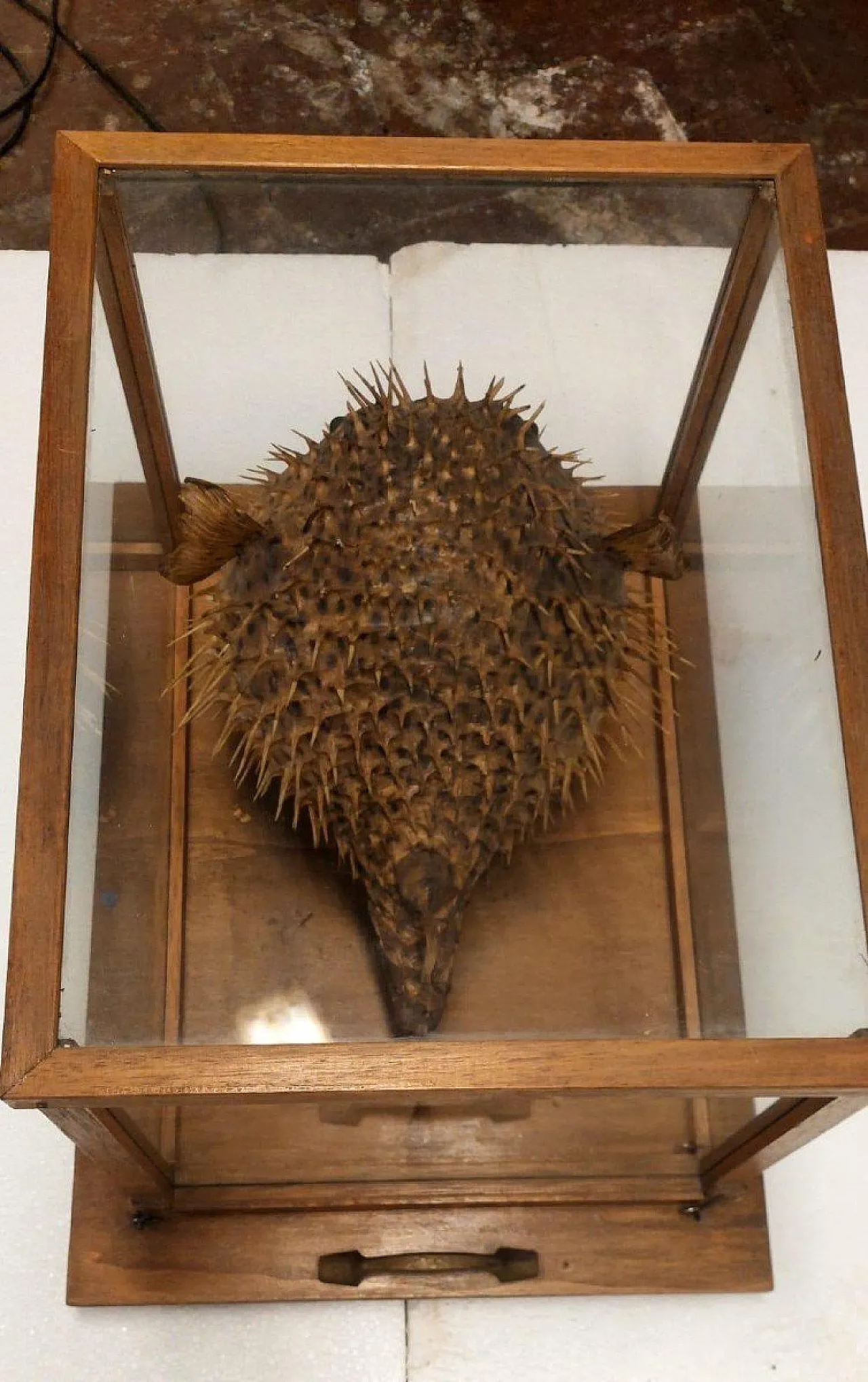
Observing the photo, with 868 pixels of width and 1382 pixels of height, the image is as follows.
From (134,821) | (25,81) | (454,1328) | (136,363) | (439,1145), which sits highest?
(25,81)

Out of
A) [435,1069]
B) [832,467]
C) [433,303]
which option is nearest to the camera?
[435,1069]

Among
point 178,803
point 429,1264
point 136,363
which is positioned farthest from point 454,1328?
point 136,363

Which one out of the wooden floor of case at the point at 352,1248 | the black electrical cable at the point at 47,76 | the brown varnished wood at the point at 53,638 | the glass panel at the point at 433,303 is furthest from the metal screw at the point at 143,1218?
the black electrical cable at the point at 47,76

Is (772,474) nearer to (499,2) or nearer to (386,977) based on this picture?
(386,977)

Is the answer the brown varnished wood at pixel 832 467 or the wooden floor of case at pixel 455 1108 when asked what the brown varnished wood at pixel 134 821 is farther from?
the brown varnished wood at pixel 832 467

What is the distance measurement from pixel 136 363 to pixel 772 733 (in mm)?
460

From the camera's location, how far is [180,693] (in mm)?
928

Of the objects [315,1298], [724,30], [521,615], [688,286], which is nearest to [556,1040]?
[521,615]

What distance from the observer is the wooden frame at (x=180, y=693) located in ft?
2.08

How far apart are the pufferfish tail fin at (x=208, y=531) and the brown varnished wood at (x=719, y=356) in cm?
33

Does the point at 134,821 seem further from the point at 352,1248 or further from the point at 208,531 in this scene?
the point at 352,1248

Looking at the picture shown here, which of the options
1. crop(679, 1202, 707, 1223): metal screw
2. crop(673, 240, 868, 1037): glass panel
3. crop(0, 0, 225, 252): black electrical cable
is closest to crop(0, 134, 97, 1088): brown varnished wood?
crop(673, 240, 868, 1037): glass panel

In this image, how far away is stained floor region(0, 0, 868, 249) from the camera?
1643 millimetres

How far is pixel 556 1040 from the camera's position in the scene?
2.14ft
